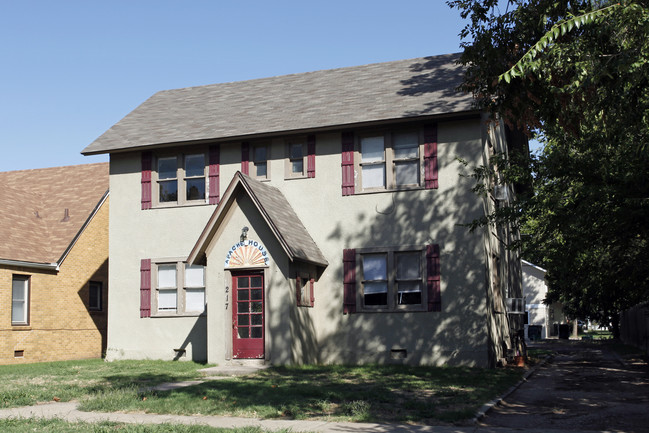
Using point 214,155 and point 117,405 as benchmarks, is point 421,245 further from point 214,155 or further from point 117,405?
point 117,405

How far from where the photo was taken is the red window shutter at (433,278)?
19188 mm

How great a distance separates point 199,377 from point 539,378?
814 centimetres

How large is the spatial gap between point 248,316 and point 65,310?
8.41 meters

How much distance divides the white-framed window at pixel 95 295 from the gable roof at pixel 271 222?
7.88 metres

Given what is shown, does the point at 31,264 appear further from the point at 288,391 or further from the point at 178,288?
the point at 288,391

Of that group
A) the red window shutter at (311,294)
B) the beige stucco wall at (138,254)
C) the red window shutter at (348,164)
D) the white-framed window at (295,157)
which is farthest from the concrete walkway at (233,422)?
the white-framed window at (295,157)

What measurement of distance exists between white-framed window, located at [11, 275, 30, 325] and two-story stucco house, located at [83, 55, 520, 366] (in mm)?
3082

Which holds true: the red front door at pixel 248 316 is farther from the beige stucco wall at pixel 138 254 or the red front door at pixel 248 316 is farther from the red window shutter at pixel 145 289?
the red window shutter at pixel 145 289

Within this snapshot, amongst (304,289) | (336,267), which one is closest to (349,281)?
(336,267)

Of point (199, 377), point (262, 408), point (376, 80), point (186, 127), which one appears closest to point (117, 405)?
point (262, 408)

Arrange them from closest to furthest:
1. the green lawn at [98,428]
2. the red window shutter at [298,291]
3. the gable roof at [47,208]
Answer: the green lawn at [98,428] < the red window shutter at [298,291] < the gable roof at [47,208]

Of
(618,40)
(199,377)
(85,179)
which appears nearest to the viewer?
(618,40)

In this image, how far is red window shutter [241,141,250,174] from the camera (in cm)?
2130

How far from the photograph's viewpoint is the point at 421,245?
1961 cm
